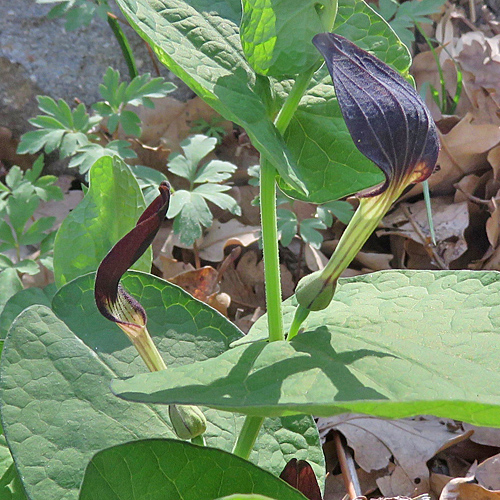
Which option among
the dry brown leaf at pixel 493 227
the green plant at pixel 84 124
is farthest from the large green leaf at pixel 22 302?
the dry brown leaf at pixel 493 227

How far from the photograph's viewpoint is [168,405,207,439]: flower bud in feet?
2.69

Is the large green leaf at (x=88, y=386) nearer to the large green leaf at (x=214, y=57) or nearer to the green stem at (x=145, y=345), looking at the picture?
the green stem at (x=145, y=345)

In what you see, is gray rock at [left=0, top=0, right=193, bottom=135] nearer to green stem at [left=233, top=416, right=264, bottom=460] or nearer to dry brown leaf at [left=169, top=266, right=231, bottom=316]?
dry brown leaf at [left=169, top=266, right=231, bottom=316]

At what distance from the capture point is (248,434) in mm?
880

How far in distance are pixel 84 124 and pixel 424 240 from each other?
3.86 feet

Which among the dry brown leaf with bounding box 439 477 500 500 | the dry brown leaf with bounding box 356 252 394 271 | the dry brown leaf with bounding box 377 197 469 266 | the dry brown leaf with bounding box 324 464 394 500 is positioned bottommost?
the dry brown leaf with bounding box 324 464 394 500

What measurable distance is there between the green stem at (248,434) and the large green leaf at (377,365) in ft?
0.53

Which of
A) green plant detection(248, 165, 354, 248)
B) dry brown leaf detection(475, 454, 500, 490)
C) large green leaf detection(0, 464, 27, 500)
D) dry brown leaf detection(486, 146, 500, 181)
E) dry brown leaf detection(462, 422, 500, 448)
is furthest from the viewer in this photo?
dry brown leaf detection(486, 146, 500, 181)

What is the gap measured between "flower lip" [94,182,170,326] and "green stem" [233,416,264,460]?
242 millimetres

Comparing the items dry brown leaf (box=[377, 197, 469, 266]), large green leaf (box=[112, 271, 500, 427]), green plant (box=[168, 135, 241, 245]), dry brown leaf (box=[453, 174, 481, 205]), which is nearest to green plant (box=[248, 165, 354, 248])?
green plant (box=[168, 135, 241, 245])

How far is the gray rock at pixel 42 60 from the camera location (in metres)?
2.38

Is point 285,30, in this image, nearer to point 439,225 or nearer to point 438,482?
Answer: point 438,482

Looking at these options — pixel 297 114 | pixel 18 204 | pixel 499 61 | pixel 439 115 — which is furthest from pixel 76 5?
pixel 499 61

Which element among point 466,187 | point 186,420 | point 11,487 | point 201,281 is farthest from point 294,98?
point 466,187
